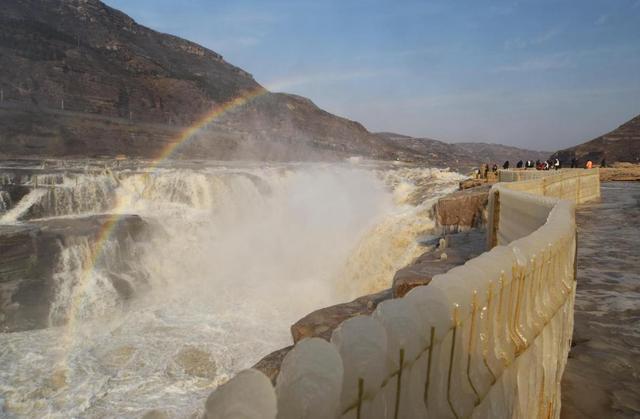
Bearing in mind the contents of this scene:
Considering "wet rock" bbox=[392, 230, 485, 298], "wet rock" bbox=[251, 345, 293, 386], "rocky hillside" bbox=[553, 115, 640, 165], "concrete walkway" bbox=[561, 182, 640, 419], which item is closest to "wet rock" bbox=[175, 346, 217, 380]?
"wet rock" bbox=[251, 345, 293, 386]

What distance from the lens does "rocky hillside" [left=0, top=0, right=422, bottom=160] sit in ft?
211

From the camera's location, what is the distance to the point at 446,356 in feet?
5.79

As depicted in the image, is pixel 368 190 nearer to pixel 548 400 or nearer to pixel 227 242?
pixel 227 242

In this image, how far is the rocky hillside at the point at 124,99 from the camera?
211ft

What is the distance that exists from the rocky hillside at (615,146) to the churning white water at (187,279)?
45.5 meters

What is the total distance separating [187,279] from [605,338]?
1578 centimetres

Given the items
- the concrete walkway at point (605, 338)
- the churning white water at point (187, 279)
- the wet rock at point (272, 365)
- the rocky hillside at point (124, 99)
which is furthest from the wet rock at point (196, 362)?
the rocky hillside at point (124, 99)

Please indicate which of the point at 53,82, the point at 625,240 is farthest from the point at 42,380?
the point at 53,82

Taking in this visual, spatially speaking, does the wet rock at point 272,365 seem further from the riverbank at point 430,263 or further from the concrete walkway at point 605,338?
the concrete walkway at point 605,338

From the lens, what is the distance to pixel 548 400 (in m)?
3.01

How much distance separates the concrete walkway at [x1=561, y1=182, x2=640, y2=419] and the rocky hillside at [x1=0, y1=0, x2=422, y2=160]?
186 ft

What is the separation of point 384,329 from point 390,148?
5669 inches

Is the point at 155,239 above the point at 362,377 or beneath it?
beneath

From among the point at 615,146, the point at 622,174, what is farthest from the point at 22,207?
the point at 615,146
